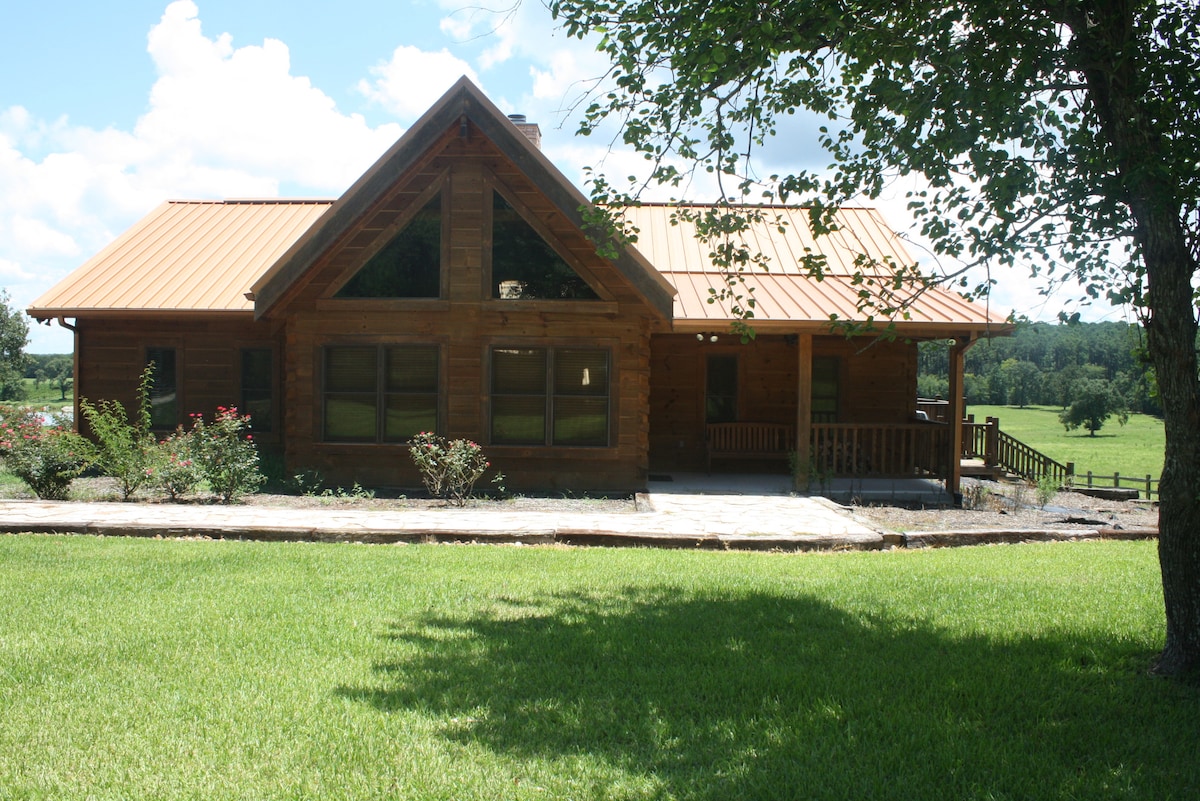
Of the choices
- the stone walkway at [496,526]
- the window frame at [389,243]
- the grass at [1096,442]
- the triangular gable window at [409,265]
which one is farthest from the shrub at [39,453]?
the grass at [1096,442]

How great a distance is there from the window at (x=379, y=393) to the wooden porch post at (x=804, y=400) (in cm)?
583

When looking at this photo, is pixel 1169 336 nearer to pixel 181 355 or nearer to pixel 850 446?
pixel 850 446

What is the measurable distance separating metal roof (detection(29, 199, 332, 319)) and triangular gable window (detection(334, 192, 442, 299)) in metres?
2.12

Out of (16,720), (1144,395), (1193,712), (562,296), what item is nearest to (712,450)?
(562,296)

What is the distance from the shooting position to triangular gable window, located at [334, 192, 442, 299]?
45.1 feet

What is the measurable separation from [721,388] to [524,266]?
18.3 ft

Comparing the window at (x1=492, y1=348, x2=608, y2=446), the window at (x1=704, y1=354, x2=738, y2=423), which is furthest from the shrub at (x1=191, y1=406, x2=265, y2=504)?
the window at (x1=704, y1=354, x2=738, y2=423)

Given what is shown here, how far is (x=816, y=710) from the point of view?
4.60m

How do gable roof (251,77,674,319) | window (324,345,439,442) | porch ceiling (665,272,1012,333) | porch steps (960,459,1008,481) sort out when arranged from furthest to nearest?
porch steps (960,459,1008,481)
window (324,345,439,442)
porch ceiling (665,272,1012,333)
gable roof (251,77,674,319)

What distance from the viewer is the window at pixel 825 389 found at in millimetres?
17516

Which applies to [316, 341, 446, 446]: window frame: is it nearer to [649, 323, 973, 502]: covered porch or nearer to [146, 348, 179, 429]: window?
[146, 348, 179, 429]: window

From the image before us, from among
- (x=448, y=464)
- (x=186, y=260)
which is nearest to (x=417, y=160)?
(x=448, y=464)

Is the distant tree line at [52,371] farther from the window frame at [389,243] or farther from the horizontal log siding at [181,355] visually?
the window frame at [389,243]

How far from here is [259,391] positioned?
53.6ft
